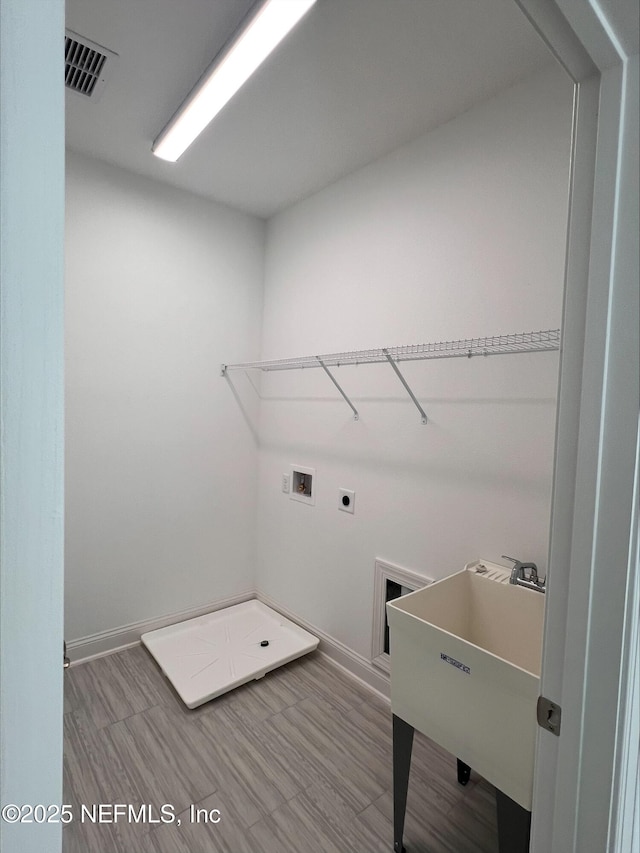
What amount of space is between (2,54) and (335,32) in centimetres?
175

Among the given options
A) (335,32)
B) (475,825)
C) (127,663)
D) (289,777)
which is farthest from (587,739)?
(127,663)

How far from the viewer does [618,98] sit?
0.69 metres

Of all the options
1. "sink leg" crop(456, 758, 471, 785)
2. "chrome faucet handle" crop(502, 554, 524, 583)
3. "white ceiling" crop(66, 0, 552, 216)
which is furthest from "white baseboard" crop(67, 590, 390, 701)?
"white ceiling" crop(66, 0, 552, 216)

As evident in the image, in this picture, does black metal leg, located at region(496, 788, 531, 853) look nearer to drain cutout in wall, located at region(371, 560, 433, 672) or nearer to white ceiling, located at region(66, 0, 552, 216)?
drain cutout in wall, located at region(371, 560, 433, 672)

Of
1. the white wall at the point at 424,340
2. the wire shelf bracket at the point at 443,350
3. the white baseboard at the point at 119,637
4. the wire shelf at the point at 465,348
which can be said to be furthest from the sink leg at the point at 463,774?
the white baseboard at the point at 119,637

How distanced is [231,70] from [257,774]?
284 centimetres

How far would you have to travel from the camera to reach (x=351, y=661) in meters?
2.49

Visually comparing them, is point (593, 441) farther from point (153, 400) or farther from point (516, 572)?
point (153, 400)

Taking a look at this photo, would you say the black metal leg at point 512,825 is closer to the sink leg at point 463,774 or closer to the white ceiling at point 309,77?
the sink leg at point 463,774

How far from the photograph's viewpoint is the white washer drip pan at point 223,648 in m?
2.29

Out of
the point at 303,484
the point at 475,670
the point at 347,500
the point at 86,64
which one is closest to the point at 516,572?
the point at 475,670

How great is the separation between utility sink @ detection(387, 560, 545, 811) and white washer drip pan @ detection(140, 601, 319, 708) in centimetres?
115

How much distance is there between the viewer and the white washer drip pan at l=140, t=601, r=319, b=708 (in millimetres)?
2291

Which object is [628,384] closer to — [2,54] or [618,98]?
[618,98]
